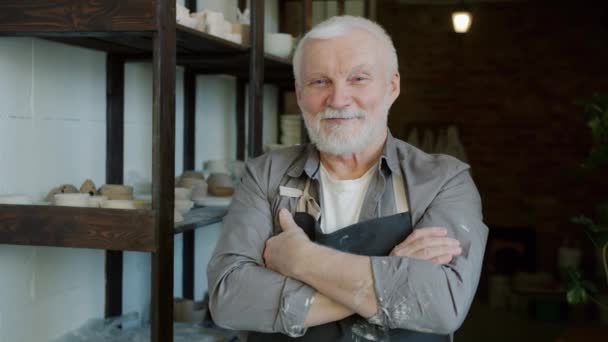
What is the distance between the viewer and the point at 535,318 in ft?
19.1

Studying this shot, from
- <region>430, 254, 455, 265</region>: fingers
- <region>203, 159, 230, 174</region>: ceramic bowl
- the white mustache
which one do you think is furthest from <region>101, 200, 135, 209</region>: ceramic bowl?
<region>203, 159, 230, 174</region>: ceramic bowl

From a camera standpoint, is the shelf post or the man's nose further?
the shelf post

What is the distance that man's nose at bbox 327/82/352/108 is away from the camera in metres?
1.61

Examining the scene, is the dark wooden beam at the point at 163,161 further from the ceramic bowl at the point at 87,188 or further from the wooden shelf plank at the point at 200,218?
the ceramic bowl at the point at 87,188

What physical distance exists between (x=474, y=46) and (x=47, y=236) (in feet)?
18.0

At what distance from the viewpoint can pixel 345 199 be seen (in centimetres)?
167

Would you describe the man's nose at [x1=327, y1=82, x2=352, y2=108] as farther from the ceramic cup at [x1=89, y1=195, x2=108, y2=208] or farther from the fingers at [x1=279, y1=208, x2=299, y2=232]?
the ceramic cup at [x1=89, y1=195, x2=108, y2=208]

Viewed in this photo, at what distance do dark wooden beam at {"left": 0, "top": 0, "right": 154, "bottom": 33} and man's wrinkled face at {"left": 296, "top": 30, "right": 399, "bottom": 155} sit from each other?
0.43 metres

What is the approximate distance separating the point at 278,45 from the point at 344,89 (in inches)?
51.2

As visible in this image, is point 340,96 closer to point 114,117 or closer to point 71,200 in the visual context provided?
point 71,200

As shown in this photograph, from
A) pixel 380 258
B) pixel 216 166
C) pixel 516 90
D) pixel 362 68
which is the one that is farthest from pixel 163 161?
pixel 516 90

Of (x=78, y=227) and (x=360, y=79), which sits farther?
(x=78, y=227)

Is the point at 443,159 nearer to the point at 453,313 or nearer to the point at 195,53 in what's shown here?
the point at 453,313

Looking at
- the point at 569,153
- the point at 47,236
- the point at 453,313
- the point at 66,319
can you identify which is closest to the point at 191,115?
the point at 66,319
